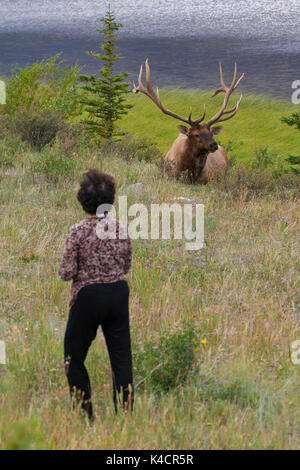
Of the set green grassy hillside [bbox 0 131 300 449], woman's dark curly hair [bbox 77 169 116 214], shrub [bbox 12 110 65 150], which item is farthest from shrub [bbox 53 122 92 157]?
woman's dark curly hair [bbox 77 169 116 214]

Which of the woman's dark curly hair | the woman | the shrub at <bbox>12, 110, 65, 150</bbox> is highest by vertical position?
the shrub at <bbox>12, 110, 65, 150</bbox>

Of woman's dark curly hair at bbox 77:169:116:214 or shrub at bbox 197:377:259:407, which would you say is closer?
woman's dark curly hair at bbox 77:169:116:214

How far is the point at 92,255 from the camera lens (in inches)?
137

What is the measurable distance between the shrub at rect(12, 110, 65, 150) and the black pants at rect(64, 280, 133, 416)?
388 inches

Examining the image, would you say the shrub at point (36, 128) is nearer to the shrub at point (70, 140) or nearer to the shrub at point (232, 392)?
the shrub at point (70, 140)

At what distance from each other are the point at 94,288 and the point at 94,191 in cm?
59

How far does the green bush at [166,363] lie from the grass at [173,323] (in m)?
0.06

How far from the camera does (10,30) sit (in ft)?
323

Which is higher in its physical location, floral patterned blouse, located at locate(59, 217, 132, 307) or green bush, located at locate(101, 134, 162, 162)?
green bush, located at locate(101, 134, 162, 162)

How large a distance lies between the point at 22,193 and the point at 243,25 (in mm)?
71869

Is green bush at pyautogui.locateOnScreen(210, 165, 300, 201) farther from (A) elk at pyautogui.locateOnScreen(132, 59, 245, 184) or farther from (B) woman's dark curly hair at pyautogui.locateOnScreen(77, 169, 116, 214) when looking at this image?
(B) woman's dark curly hair at pyautogui.locateOnScreen(77, 169, 116, 214)

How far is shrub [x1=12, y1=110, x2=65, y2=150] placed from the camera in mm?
12961

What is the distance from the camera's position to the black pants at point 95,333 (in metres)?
3.40
